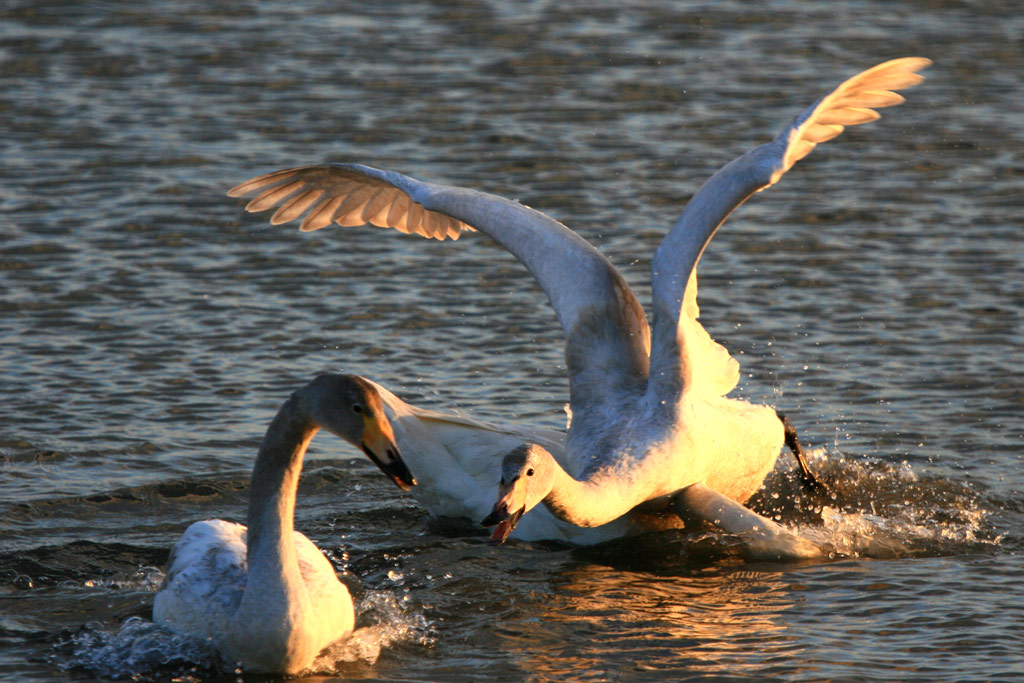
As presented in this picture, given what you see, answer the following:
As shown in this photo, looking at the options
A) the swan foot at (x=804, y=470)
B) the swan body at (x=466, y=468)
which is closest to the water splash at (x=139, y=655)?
the swan body at (x=466, y=468)

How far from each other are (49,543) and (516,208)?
3152 mm

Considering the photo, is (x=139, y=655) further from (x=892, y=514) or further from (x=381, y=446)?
(x=892, y=514)

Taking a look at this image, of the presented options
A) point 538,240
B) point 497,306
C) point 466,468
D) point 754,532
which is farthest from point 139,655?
point 497,306

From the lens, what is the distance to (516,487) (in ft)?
21.4

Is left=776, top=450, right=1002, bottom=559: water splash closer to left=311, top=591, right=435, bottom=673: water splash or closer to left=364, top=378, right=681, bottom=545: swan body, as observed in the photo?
left=364, top=378, right=681, bottom=545: swan body

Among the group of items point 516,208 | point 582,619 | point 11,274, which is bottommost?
point 582,619

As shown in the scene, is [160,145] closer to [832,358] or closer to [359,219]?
→ [359,219]

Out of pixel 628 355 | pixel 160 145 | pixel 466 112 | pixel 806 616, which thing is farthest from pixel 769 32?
pixel 806 616

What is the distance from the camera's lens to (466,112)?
14.6 m

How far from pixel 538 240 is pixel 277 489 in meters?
3.07

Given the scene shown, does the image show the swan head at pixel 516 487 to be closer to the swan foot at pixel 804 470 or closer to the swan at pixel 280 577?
the swan at pixel 280 577

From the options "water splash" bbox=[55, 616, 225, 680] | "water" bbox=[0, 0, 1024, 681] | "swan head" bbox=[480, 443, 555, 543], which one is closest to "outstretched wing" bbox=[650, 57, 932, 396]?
"water" bbox=[0, 0, 1024, 681]

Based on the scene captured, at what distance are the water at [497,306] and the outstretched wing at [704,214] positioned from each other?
94 cm

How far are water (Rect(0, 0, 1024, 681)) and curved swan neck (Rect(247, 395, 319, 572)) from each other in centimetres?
58
